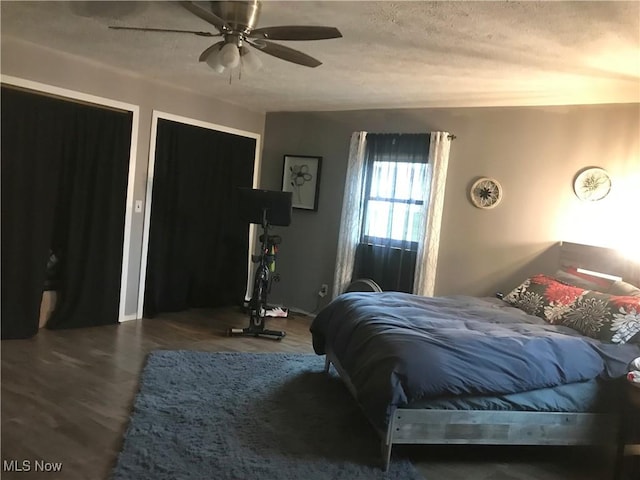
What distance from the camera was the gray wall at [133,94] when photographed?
164 inches

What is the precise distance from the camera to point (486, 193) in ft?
15.8

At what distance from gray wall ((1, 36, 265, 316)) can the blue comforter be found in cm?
256

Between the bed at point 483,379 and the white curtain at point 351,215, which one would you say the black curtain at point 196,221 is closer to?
the white curtain at point 351,215

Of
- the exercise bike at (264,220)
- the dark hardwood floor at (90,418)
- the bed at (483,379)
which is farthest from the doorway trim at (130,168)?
the bed at (483,379)

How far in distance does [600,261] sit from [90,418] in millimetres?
3713

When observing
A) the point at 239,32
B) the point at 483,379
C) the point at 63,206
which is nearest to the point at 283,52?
the point at 239,32

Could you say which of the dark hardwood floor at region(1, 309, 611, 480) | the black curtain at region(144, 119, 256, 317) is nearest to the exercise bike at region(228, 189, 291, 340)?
the dark hardwood floor at region(1, 309, 611, 480)

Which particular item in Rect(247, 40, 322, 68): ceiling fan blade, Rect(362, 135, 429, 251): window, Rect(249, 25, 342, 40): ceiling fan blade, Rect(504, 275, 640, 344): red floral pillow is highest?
Rect(249, 25, 342, 40): ceiling fan blade

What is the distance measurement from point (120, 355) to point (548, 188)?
12.1 feet

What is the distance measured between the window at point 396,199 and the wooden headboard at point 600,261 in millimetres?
1270

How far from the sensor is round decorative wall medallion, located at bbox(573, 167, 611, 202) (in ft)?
13.9

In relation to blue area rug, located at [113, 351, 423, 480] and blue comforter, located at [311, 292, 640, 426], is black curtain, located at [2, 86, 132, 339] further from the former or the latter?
blue comforter, located at [311, 292, 640, 426]

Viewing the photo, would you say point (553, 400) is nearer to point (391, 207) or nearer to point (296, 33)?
point (296, 33)

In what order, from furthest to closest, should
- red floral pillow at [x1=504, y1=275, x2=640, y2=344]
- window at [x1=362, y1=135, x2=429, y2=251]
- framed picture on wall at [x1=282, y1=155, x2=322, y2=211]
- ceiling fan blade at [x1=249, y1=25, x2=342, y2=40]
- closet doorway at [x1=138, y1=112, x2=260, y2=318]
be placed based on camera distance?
framed picture on wall at [x1=282, y1=155, x2=322, y2=211] → closet doorway at [x1=138, y1=112, x2=260, y2=318] → window at [x1=362, y1=135, x2=429, y2=251] → red floral pillow at [x1=504, y1=275, x2=640, y2=344] → ceiling fan blade at [x1=249, y1=25, x2=342, y2=40]
